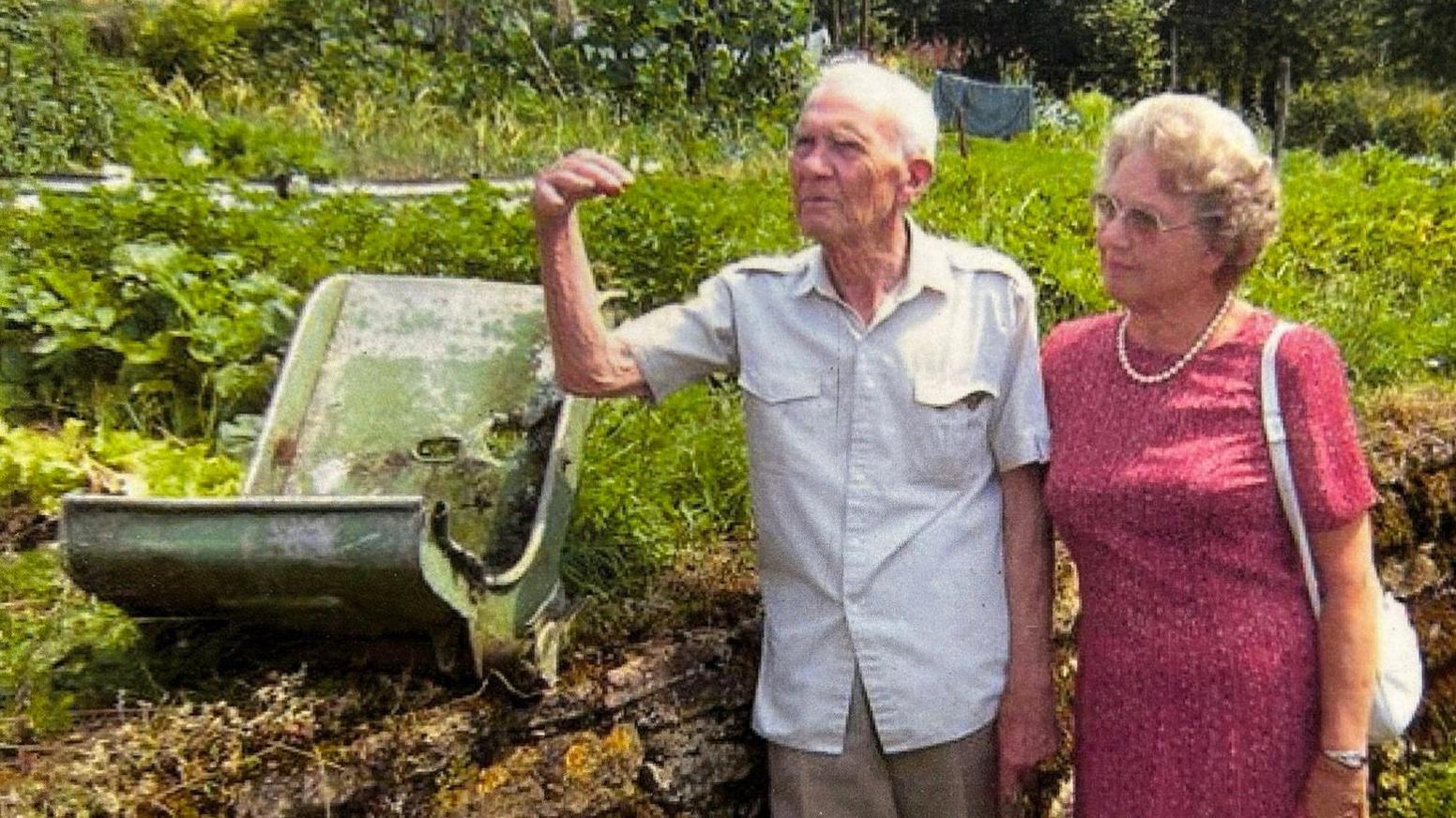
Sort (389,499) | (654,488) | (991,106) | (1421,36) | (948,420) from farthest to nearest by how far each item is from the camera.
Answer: (1421,36) → (991,106) → (654,488) → (948,420) → (389,499)

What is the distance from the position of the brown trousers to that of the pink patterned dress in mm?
210

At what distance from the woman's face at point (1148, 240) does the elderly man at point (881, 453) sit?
0.24 m

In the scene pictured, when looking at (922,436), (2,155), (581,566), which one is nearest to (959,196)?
(581,566)

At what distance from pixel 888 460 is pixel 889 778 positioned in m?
0.55

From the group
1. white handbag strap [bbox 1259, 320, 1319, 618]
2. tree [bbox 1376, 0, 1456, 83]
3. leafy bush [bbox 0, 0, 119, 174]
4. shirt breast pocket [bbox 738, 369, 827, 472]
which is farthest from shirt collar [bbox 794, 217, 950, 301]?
tree [bbox 1376, 0, 1456, 83]

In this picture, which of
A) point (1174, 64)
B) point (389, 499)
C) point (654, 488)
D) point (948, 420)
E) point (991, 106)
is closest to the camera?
point (389, 499)

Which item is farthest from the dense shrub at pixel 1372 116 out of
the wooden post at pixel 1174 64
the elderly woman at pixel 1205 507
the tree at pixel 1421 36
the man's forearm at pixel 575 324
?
the man's forearm at pixel 575 324

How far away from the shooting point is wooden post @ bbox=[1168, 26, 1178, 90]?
23016 millimetres

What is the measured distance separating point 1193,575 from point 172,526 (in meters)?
1.58

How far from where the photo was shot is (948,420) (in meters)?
Answer: 2.70

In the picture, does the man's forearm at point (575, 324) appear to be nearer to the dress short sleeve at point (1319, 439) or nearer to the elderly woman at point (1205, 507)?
the elderly woman at point (1205, 507)

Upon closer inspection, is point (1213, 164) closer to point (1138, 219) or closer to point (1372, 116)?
point (1138, 219)

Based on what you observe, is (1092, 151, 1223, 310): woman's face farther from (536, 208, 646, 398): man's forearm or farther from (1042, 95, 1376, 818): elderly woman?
(536, 208, 646, 398): man's forearm

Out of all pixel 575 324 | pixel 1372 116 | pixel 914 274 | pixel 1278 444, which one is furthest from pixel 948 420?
pixel 1372 116
